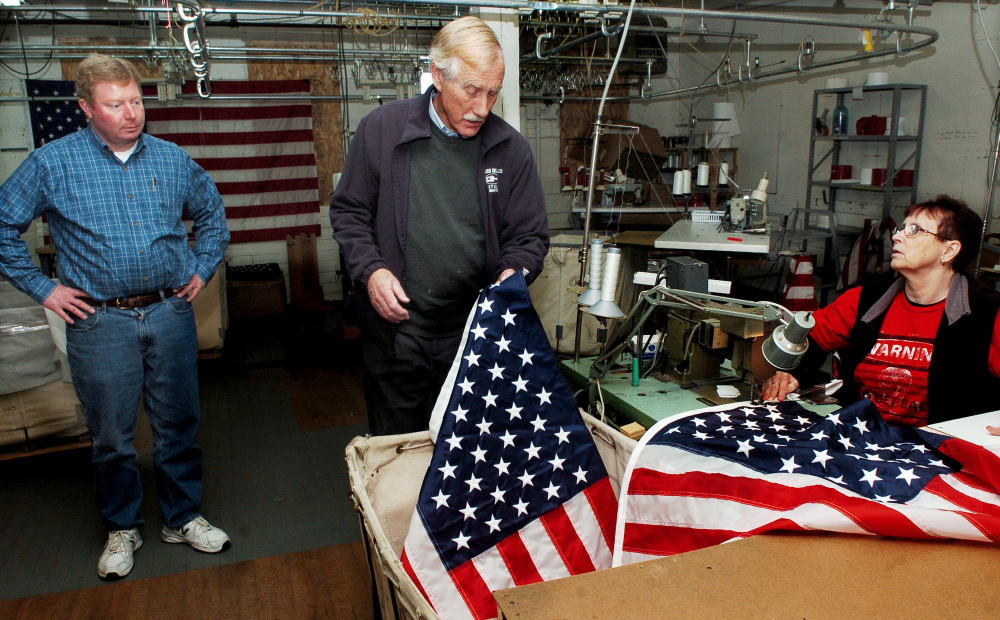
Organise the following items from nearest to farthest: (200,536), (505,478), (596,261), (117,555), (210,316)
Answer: (505,478) < (596,261) < (117,555) < (200,536) < (210,316)

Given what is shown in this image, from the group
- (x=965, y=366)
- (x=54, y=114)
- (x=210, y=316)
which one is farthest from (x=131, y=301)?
(x=54, y=114)

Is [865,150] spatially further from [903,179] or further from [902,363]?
[902,363]

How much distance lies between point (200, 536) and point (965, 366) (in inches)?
101

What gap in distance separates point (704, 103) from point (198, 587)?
25.9 feet

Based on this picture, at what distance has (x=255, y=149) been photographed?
693 cm

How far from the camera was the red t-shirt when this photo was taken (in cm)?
→ 199

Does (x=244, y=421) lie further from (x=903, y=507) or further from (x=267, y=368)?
(x=903, y=507)

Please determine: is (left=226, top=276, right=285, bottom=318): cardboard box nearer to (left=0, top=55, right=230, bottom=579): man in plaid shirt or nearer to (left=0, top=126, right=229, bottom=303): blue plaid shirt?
(left=0, top=55, right=230, bottom=579): man in plaid shirt

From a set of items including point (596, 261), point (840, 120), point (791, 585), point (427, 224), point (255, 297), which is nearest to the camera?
point (791, 585)

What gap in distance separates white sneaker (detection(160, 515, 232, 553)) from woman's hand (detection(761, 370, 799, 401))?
1996 millimetres

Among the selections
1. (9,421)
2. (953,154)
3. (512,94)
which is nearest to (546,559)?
(512,94)

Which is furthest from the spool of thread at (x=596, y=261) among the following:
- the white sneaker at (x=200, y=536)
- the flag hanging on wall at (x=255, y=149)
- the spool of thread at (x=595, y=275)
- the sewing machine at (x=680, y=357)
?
the flag hanging on wall at (x=255, y=149)

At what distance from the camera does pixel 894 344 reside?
2.04 meters

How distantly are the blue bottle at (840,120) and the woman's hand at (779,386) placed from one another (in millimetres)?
5061
